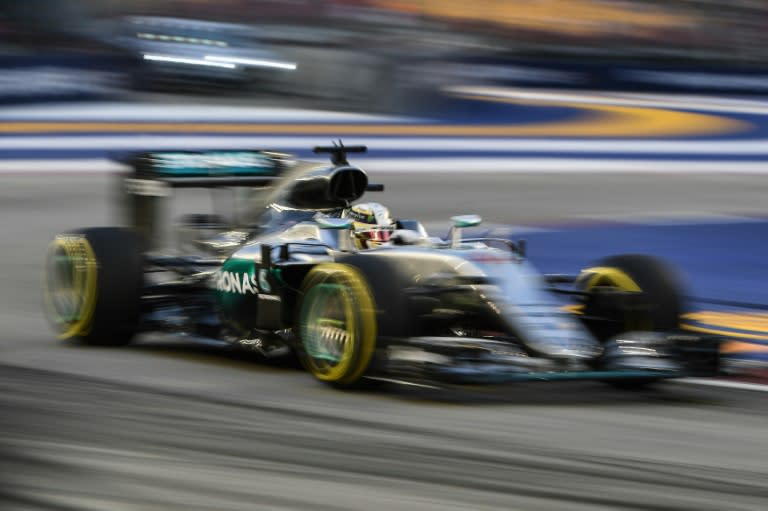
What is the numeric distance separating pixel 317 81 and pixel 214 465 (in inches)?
846

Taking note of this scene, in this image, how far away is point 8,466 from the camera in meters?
5.59

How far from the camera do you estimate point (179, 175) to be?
945cm

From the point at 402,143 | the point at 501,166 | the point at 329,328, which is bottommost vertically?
the point at 329,328

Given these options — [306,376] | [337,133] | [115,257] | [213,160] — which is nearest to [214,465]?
[306,376]

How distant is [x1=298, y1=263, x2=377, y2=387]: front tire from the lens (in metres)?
6.97

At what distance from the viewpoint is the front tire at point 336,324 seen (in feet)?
22.9

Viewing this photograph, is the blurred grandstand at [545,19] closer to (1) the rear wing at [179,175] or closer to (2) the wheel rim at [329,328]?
(1) the rear wing at [179,175]

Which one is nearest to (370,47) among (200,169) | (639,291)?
(200,169)

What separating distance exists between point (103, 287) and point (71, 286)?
0.51 metres

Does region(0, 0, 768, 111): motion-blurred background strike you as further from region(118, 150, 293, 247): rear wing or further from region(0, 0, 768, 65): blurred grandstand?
region(118, 150, 293, 247): rear wing

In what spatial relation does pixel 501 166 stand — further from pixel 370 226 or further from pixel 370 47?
pixel 370 226

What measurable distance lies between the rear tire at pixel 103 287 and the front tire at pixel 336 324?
5.65ft

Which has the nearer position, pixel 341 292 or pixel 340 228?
pixel 341 292

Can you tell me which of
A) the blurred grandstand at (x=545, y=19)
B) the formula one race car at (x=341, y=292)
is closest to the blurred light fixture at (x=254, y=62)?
the blurred grandstand at (x=545, y=19)
